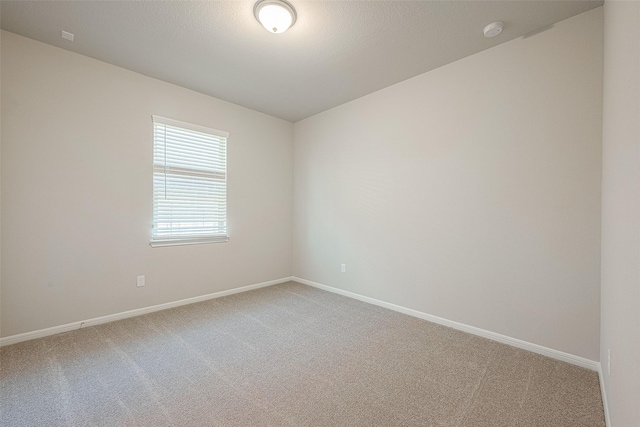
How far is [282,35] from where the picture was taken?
2385mm

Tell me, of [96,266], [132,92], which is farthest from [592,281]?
[132,92]

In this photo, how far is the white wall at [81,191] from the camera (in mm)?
2410

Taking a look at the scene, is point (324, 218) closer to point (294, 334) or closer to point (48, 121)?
point (294, 334)

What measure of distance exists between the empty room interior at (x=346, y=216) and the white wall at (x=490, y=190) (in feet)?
0.06

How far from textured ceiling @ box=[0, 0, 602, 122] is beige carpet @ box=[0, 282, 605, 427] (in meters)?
2.77

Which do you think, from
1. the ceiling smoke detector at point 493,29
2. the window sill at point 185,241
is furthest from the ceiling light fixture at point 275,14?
the window sill at point 185,241

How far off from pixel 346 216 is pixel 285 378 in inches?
91.2

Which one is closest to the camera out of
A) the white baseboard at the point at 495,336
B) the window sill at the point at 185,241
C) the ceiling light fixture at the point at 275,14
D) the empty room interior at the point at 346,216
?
the empty room interior at the point at 346,216

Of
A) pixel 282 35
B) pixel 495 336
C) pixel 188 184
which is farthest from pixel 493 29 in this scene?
pixel 188 184

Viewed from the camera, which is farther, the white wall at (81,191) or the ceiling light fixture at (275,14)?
the white wall at (81,191)

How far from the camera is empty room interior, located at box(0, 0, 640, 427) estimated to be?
5.46 ft

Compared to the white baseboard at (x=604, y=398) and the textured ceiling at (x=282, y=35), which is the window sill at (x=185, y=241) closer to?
the textured ceiling at (x=282, y=35)

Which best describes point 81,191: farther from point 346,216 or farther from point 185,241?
point 346,216

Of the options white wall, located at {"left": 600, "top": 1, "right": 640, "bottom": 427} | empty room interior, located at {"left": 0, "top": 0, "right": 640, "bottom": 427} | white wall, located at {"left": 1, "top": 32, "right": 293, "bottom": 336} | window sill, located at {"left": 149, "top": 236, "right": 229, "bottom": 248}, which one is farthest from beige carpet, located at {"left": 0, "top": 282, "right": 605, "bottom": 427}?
window sill, located at {"left": 149, "top": 236, "right": 229, "bottom": 248}
